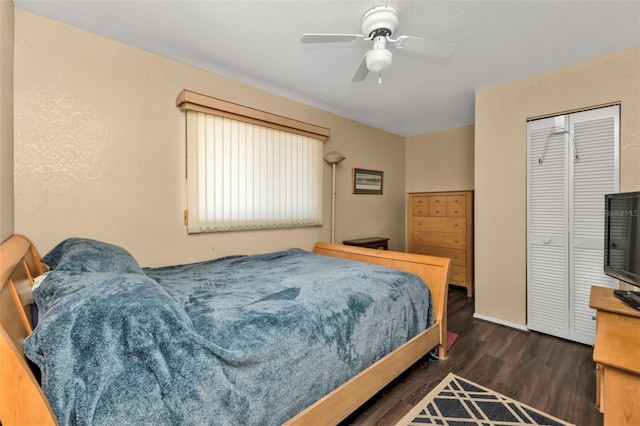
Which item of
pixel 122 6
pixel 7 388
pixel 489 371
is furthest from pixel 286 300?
pixel 122 6

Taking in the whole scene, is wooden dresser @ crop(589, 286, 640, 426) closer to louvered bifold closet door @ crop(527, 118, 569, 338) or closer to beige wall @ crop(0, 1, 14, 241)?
louvered bifold closet door @ crop(527, 118, 569, 338)

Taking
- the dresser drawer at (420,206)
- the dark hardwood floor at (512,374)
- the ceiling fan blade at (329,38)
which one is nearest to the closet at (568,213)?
the dark hardwood floor at (512,374)

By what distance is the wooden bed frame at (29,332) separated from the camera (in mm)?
693

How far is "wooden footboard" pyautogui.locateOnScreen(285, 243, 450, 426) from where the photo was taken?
4.36 feet

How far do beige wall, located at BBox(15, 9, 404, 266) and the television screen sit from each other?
9.28ft

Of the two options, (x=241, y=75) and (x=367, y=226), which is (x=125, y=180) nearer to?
(x=241, y=75)

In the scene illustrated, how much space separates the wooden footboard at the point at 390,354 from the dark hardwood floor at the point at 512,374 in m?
0.13

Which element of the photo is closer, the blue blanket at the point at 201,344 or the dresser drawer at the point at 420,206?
the blue blanket at the point at 201,344

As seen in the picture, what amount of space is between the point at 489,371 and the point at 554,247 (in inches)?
54.6

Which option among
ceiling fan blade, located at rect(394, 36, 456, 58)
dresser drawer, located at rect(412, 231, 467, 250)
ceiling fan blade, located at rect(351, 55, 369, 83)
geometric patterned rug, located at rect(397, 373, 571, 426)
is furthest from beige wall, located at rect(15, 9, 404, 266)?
dresser drawer, located at rect(412, 231, 467, 250)

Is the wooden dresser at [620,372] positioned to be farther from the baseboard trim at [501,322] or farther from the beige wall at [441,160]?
the beige wall at [441,160]

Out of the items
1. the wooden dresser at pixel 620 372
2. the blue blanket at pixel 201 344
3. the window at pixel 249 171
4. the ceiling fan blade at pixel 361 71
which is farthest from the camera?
the window at pixel 249 171

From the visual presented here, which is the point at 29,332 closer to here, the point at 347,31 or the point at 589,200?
the point at 347,31

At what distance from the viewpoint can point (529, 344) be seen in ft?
7.91
